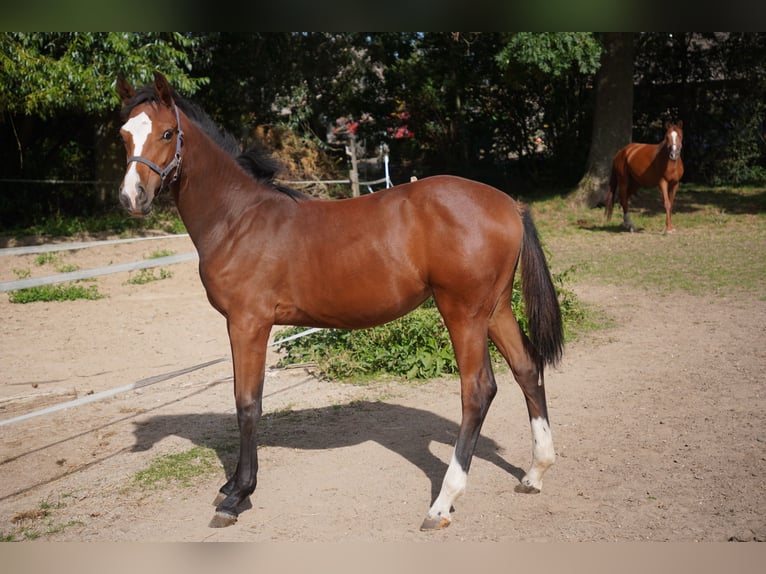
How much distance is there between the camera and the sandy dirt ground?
364cm

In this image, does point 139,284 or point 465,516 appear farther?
point 139,284

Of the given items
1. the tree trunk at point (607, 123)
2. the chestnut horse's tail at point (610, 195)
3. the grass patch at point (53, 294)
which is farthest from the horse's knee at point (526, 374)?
the tree trunk at point (607, 123)

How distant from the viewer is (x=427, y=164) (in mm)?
20609

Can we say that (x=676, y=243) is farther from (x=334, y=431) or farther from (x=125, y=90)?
(x=125, y=90)

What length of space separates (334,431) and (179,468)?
1.12 meters

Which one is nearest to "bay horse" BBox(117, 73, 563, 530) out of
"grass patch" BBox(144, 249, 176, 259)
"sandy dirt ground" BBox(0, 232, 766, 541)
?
"sandy dirt ground" BBox(0, 232, 766, 541)

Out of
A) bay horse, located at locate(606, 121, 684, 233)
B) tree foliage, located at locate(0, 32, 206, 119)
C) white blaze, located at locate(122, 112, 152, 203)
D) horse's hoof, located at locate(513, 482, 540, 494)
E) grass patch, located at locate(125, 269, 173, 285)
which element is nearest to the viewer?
white blaze, located at locate(122, 112, 152, 203)

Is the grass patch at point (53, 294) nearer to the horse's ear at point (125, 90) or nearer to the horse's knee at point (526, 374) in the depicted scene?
the horse's ear at point (125, 90)

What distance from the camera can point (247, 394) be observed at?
3.92 metres

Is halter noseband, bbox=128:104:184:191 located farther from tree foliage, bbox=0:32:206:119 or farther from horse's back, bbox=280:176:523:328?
tree foliage, bbox=0:32:206:119
